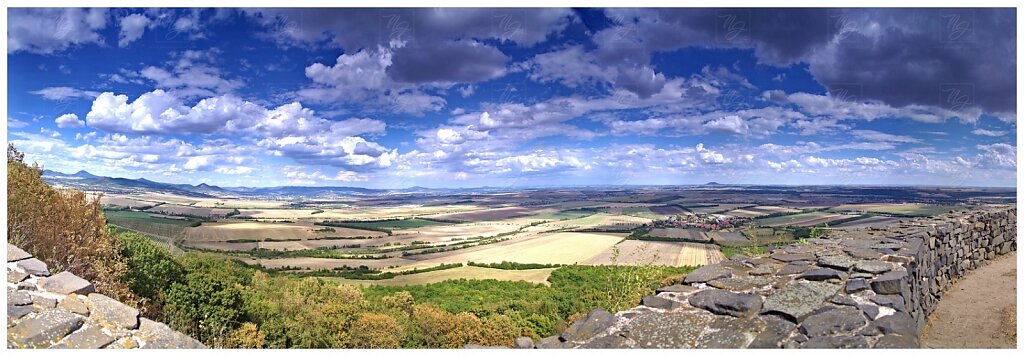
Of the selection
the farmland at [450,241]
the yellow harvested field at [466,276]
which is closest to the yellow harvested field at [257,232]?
the farmland at [450,241]

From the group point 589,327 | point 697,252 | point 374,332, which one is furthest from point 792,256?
point 697,252

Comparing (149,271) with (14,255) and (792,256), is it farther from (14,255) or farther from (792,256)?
(792,256)

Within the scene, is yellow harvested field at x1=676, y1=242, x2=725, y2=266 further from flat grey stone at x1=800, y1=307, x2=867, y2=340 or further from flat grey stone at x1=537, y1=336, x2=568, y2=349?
flat grey stone at x1=537, y1=336, x2=568, y2=349

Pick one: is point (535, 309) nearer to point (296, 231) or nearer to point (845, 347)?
point (845, 347)

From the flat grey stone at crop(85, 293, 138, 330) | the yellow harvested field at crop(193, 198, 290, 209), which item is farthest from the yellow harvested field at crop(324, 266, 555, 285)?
the yellow harvested field at crop(193, 198, 290, 209)

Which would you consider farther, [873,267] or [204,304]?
[204,304]
